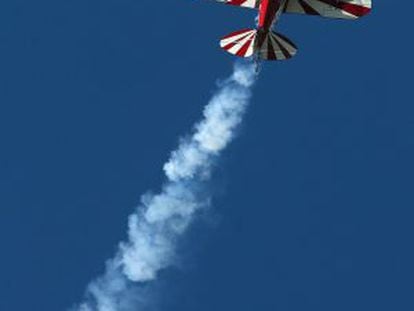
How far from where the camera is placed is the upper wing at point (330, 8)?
259ft

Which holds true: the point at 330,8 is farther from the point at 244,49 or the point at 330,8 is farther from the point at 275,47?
the point at 244,49

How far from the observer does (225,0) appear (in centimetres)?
7919

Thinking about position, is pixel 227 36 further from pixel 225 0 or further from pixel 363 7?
pixel 363 7

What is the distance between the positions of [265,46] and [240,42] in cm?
142

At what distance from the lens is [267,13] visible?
77188 mm

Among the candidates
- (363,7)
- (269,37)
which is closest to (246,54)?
(269,37)

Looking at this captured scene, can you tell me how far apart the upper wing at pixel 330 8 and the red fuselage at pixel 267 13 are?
1635 millimetres

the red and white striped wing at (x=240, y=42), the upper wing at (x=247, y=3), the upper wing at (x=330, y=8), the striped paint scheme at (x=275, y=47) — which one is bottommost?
the striped paint scheme at (x=275, y=47)

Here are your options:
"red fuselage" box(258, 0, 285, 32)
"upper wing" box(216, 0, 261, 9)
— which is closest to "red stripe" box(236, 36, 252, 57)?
"red fuselage" box(258, 0, 285, 32)

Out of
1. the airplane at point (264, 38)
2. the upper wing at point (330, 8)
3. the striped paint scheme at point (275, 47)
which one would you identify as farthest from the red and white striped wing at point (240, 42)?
the upper wing at point (330, 8)

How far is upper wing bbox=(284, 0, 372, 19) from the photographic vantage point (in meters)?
78.9

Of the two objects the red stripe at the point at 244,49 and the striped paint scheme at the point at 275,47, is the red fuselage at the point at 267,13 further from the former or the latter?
the red stripe at the point at 244,49

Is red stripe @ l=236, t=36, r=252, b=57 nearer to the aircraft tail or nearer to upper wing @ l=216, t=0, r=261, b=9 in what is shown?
the aircraft tail

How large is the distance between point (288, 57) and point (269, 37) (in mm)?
1576
